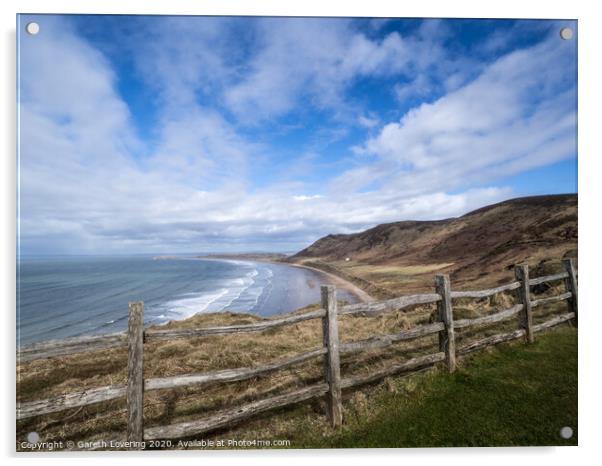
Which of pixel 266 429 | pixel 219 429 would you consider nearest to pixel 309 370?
pixel 266 429

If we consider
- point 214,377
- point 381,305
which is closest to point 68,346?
point 214,377

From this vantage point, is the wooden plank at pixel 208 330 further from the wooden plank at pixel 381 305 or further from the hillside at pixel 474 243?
the hillside at pixel 474 243

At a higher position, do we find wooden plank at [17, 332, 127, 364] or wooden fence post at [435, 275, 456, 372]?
wooden plank at [17, 332, 127, 364]

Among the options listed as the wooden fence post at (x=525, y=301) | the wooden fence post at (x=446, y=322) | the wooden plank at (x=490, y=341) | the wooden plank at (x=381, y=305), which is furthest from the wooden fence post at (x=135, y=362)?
the wooden fence post at (x=525, y=301)

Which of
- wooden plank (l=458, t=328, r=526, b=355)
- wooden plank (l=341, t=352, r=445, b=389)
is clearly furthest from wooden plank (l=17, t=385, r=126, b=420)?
wooden plank (l=458, t=328, r=526, b=355)

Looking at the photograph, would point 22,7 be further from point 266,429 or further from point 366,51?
point 266,429

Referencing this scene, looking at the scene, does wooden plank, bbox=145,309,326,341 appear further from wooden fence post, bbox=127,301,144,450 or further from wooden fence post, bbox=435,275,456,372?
wooden fence post, bbox=435,275,456,372
